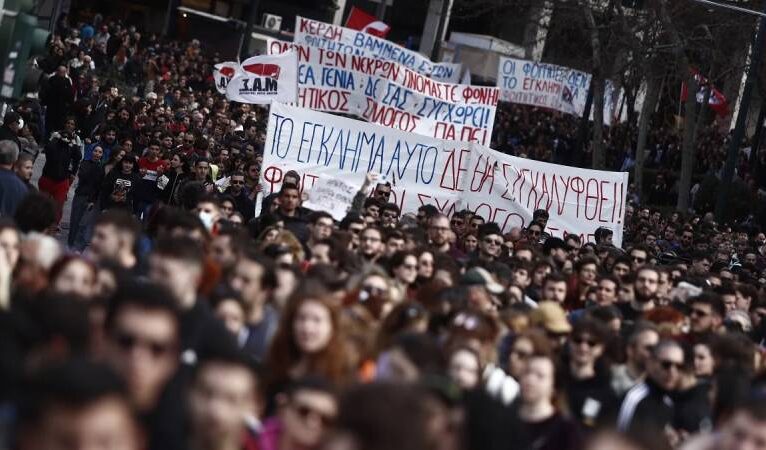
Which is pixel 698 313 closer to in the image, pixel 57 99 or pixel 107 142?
pixel 107 142

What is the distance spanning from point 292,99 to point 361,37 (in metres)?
3.25

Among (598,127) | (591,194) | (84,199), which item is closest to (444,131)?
(591,194)

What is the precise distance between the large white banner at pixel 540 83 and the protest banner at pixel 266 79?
34.7ft

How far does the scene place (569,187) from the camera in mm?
19922

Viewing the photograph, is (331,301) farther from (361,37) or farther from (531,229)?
(361,37)

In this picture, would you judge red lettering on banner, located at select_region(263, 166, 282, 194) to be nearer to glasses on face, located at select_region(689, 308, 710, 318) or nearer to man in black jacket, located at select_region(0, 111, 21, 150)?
man in black jacket, located at select_region(0, 111, 21, 150)

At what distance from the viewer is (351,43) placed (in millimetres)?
23062

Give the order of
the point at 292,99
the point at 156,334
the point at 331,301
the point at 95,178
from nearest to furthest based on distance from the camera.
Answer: the point at 156,334 → the point at 331,301 → the point at 95,178 → the point at 292,99

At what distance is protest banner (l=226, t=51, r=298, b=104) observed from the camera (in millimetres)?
20531

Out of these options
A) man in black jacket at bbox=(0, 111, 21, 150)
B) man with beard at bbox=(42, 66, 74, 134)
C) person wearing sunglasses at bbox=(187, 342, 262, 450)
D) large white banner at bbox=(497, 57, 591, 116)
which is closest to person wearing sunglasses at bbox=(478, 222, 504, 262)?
man in black jacket at bbox=(0, 111, 21, 150)

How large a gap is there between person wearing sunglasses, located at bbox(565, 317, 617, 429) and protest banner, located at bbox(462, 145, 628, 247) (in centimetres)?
1048

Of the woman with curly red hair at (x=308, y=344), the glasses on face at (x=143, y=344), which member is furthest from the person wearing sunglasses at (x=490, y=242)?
the glasses on face at (x=143, y=344)

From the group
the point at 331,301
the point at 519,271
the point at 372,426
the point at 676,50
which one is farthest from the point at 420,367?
the point at 676,50

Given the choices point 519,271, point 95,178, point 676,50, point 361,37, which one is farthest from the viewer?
point 676,50
